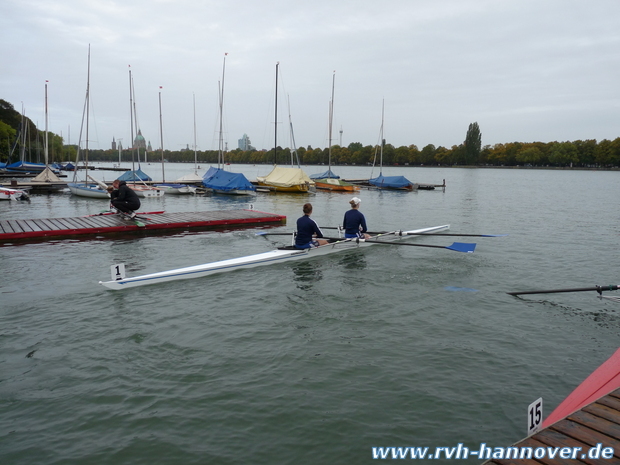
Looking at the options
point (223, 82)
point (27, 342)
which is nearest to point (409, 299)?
point (27, 342)

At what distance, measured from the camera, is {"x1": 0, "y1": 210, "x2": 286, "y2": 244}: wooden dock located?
1658 centimetres

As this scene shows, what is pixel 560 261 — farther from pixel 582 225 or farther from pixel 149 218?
pixel 149 218

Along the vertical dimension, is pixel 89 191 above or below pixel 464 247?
above

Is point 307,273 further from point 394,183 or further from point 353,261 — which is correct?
point 394,183

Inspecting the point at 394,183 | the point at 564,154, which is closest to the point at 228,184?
the point at 394,183

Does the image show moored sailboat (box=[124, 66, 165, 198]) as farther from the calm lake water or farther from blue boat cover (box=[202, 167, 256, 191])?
the calm lake water

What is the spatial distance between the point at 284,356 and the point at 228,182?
123 feet

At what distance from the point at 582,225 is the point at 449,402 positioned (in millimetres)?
24168

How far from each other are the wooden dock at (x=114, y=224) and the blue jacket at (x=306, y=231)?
8.05 meters

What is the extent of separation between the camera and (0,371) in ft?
22.1

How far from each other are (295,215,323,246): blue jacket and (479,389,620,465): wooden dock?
9358 millimetres

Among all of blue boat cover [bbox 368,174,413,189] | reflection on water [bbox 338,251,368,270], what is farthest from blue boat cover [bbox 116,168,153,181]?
reflection on water [bbox 338,251,368,270]

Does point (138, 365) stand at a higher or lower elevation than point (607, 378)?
lower

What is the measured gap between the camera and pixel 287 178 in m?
46.2
